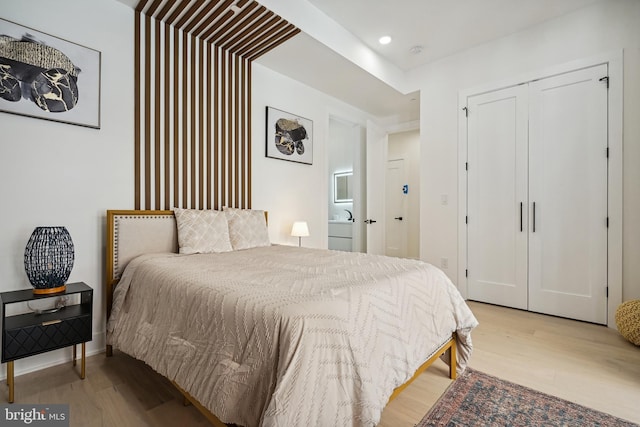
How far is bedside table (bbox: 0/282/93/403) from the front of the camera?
162 cm

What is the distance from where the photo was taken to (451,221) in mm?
3688

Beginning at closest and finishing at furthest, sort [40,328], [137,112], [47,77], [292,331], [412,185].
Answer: [292,331], [40,328], [47,77], [137,112], [412,185]

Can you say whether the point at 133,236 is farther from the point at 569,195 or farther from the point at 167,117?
the point at 569,195

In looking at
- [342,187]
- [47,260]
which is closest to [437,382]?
[47,260]

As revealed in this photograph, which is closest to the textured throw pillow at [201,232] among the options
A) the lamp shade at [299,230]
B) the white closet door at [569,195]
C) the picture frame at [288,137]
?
the lamp shade at [299,230]

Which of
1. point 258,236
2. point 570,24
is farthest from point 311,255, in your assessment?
point 570,24

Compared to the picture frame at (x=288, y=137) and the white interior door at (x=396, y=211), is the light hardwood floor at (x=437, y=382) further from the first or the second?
the white interior door at (x=396, y=211)

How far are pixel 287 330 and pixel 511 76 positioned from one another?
3646mm

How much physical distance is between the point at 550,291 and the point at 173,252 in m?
3.59

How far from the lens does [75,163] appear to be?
216 cm

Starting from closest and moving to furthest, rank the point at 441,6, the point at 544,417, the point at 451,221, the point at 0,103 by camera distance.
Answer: the point at 544,417 < the point at 0,103 < the point at 441,6 < the point at 451,221

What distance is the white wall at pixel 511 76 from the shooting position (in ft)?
8.57

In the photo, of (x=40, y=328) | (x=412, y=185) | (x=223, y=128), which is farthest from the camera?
(x=412, y=185)

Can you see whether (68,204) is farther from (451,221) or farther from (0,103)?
(451,221)
